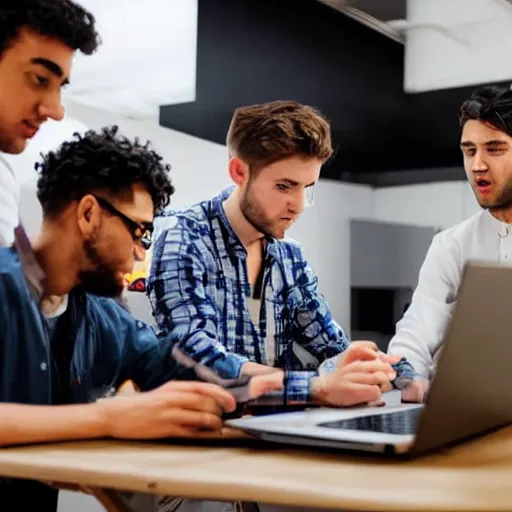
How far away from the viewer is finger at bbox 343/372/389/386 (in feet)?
5.08

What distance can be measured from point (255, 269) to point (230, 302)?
0.37 feet

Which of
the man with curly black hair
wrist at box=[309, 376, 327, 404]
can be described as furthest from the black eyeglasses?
wrist at box=[309, 376, 327, 404]

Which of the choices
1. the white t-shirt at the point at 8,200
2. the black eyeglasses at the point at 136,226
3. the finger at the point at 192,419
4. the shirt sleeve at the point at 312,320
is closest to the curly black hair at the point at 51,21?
the white t-shirt at the point at 8,200

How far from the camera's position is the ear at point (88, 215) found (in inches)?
64.1

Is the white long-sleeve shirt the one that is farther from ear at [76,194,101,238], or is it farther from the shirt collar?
ear at [76,194,101,238]

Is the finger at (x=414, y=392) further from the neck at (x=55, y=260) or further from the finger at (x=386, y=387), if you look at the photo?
the neck at (x=55, y=260)

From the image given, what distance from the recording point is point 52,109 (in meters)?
1.63

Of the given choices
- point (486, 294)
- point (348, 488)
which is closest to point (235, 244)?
point (486, 294)

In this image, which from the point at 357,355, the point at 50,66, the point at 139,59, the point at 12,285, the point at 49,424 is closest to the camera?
the point at 49,424

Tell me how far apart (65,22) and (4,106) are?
230 millimetres

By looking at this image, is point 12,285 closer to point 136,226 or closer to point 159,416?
point 136,226

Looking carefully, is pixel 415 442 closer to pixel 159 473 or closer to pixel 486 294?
pixel 486 294

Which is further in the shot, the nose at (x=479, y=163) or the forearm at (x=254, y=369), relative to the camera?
the nose at (x=479, y=163)

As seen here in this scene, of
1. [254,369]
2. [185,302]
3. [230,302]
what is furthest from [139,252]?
[254,369]
